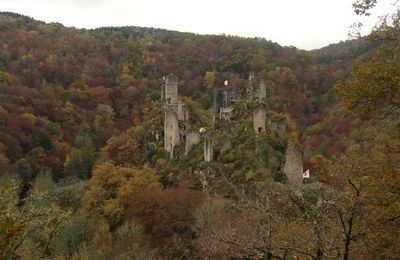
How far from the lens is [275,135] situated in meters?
32.0

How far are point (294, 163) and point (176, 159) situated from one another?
11170 mm

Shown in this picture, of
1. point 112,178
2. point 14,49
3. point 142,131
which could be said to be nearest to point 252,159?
point 112,178

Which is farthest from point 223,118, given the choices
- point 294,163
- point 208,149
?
point 294,163

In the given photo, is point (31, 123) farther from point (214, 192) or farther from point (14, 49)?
point (214, 192)

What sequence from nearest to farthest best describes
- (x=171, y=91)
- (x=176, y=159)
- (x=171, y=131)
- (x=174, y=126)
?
(x=176, y=159) < (x=174, y=126) < (x=171, y=131) < (x=171, y=91)

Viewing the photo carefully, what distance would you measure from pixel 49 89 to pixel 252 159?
56261 mm

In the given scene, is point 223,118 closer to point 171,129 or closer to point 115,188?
point 171,129

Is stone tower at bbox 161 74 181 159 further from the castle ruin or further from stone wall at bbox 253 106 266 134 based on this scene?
stone wall at bbox 253 106 266 134

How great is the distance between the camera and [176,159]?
35562 mm

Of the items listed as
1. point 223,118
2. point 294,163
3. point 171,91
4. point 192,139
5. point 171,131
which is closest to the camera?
point 294,163

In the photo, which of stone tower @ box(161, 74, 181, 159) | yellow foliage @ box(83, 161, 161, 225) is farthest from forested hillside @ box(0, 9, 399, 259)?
stone tower @ box(161, 74, 181, 159)

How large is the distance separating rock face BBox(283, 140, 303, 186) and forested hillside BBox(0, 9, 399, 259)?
1009 millimetres

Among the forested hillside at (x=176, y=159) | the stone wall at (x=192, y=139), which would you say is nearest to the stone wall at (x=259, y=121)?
the forested hillside at (x=176, y=159)

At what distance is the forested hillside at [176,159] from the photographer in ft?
28.2
